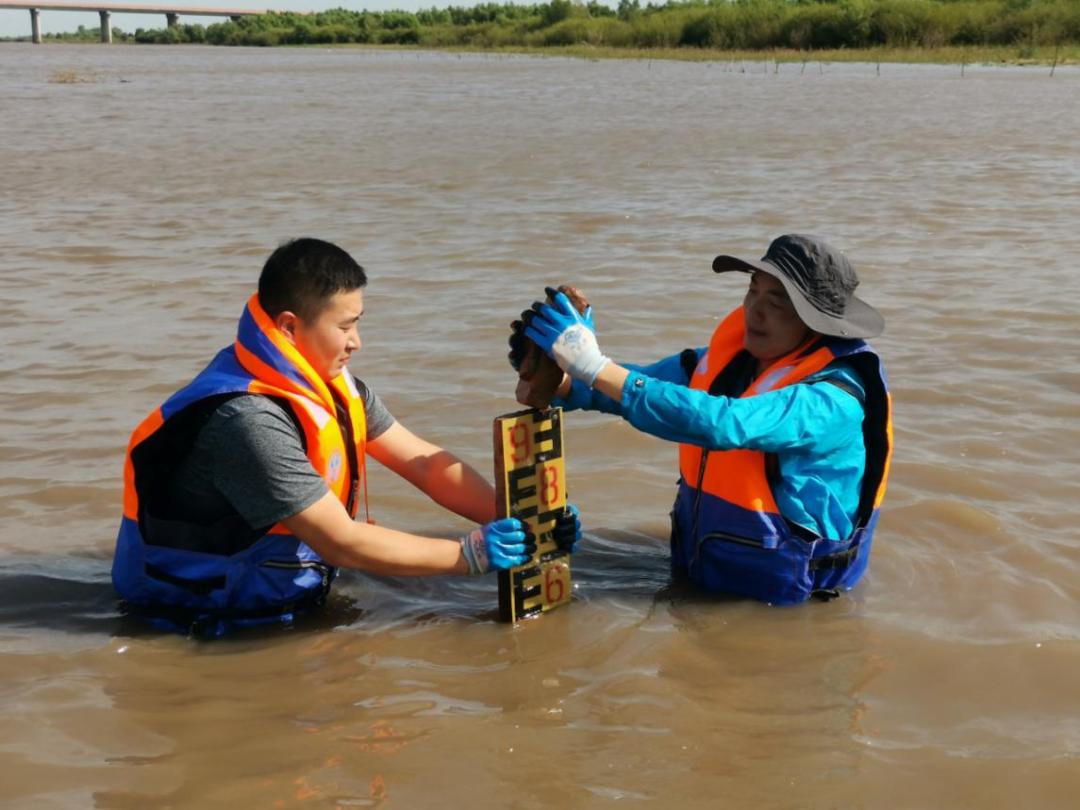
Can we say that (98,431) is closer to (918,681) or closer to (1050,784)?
(918,681)

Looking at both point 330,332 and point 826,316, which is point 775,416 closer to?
point 826,316

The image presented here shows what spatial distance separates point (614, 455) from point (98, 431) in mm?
2339

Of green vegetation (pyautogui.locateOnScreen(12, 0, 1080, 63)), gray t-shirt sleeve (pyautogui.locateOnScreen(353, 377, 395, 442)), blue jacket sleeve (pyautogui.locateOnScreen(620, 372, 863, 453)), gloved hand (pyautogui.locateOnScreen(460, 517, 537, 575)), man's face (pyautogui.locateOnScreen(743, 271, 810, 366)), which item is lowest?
gloved hand (pyautogui.locateOnScreen(460, 517, 537, 575))

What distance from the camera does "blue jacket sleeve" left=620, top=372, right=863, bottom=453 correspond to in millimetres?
3744

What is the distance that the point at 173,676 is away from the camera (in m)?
3.82

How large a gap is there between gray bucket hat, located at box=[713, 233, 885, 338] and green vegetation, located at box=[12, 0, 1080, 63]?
102ft

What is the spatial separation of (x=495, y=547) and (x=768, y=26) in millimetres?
45543

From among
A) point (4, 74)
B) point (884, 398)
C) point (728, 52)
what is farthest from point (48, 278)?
point (728, 52)

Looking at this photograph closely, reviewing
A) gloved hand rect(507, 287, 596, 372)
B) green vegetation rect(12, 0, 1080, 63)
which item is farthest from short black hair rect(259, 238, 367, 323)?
green vegetation rect(12, 0, 1080, 63)

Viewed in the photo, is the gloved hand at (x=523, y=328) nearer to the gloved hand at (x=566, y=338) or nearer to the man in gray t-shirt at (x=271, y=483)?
the gloved hand at (x=566, y=338)

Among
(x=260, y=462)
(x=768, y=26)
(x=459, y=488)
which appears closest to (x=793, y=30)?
(x=768, y=26)

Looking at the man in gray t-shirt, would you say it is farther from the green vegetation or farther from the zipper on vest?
the green vegetation

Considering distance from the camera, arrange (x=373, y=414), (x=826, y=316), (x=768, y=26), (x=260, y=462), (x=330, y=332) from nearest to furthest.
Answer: (x=260, y=462), (x=330, y=332), (x=826, y=316), (x=373, y=414), (x=768, y=26)

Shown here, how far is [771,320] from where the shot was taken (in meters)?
4.11
